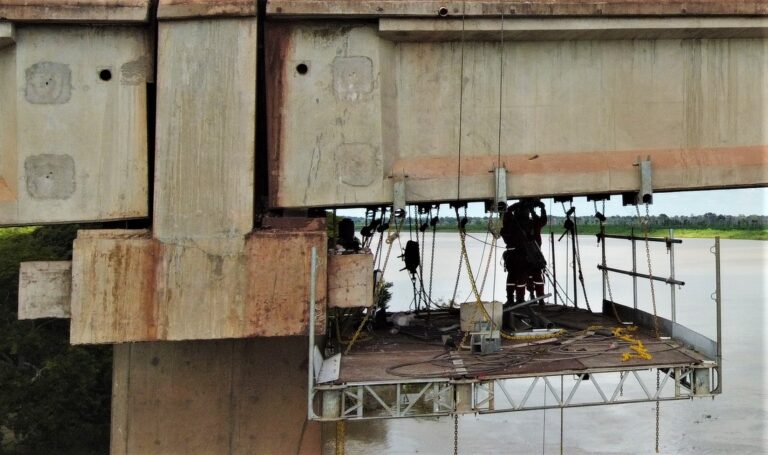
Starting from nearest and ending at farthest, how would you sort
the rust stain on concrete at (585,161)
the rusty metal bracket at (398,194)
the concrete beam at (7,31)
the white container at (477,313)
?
the concrete beam at (7,31) < the rusty metal bracket at (398,194) < the rust stain on concrete at (585,161) < the white container at (477,313)

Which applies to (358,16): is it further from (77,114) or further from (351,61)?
(77,114)

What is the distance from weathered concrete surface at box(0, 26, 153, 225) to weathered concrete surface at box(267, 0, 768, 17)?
195 centimetres

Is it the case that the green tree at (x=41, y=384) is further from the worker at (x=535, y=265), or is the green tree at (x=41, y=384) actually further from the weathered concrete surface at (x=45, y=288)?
the worker at (x=535, y=265)

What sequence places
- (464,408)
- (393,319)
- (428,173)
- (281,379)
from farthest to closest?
(393,319), (281,379), (428,173), (464,408)

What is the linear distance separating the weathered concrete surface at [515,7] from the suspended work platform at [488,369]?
13.3ft

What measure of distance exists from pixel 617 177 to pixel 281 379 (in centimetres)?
529

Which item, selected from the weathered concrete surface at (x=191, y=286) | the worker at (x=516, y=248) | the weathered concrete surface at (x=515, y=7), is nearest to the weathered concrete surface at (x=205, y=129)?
the weathered concrete surface at (x=191, y=286)

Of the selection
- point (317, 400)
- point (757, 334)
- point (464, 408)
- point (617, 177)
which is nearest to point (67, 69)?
point (317, 400)

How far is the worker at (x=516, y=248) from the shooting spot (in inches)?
416

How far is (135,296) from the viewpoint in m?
6.01

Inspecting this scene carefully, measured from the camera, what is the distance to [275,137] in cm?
668

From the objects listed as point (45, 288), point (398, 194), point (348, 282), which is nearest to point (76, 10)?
point (45, 288)

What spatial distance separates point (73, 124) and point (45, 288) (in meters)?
1.90

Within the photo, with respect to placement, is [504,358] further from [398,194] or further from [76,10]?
[76,10]
